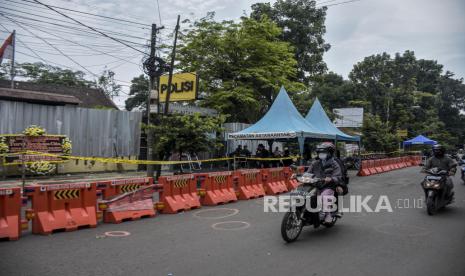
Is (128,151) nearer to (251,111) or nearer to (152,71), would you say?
(152,71)

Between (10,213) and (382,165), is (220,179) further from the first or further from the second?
(382,165)

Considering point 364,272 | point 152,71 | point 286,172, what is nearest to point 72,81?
point 152,71

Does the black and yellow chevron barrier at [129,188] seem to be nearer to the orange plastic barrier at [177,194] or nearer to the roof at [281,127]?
the orange plastic barrier at [177,194]

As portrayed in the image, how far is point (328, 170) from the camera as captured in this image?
24.9 feet

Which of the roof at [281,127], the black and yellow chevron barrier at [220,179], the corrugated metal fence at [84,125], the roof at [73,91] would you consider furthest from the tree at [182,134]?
the roof at [73,91]

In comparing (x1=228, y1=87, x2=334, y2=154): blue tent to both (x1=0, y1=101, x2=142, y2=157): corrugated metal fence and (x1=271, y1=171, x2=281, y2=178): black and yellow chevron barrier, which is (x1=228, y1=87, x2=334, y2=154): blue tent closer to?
(x1=271, y1=171, x2=281, y2=178): black and yellow chevron barrier

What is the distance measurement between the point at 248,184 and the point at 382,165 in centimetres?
1722

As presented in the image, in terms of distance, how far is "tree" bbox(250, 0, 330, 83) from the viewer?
33.4 meters

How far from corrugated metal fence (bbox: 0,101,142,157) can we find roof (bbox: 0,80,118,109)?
19229mm

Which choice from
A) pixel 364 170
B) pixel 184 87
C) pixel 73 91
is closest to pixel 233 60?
pixel 184 87

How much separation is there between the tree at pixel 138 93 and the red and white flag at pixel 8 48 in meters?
36.0

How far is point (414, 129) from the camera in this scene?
2207 inches

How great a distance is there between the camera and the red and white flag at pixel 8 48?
88.4 feet

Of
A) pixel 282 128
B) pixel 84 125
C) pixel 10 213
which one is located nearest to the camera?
pixel 10 213
